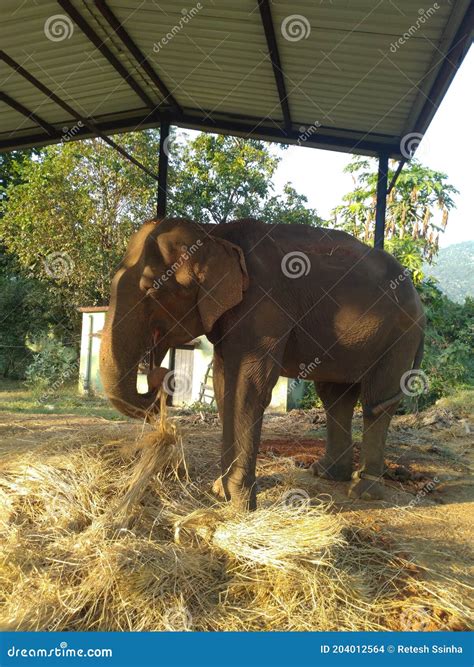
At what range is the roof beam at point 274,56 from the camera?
490cm

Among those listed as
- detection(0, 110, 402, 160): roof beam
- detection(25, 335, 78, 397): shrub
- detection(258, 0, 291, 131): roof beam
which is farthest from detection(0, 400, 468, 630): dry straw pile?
detection(25, 335, 78, 397): shrub

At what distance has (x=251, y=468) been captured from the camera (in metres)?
4.48

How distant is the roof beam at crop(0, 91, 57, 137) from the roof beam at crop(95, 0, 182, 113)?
1.75m

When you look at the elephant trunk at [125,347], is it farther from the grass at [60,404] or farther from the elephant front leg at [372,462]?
the grass at [60,404]

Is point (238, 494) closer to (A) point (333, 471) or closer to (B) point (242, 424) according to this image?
(B) point (242, 424)

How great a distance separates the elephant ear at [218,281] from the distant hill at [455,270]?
98396 millimetres

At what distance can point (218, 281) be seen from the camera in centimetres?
448

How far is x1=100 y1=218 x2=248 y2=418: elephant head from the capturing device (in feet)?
14.2

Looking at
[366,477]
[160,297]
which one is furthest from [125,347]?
[366,477]

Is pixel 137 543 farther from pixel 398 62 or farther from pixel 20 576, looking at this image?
pixel 398 62

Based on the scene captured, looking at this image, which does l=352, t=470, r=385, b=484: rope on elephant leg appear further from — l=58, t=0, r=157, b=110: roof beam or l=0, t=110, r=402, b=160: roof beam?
l=58, t=0, r=157, b=110: roof beam

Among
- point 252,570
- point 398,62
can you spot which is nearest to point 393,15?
point 398,62

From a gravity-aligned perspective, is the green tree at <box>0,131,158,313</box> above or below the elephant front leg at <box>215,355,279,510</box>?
above

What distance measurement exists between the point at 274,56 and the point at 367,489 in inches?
170
